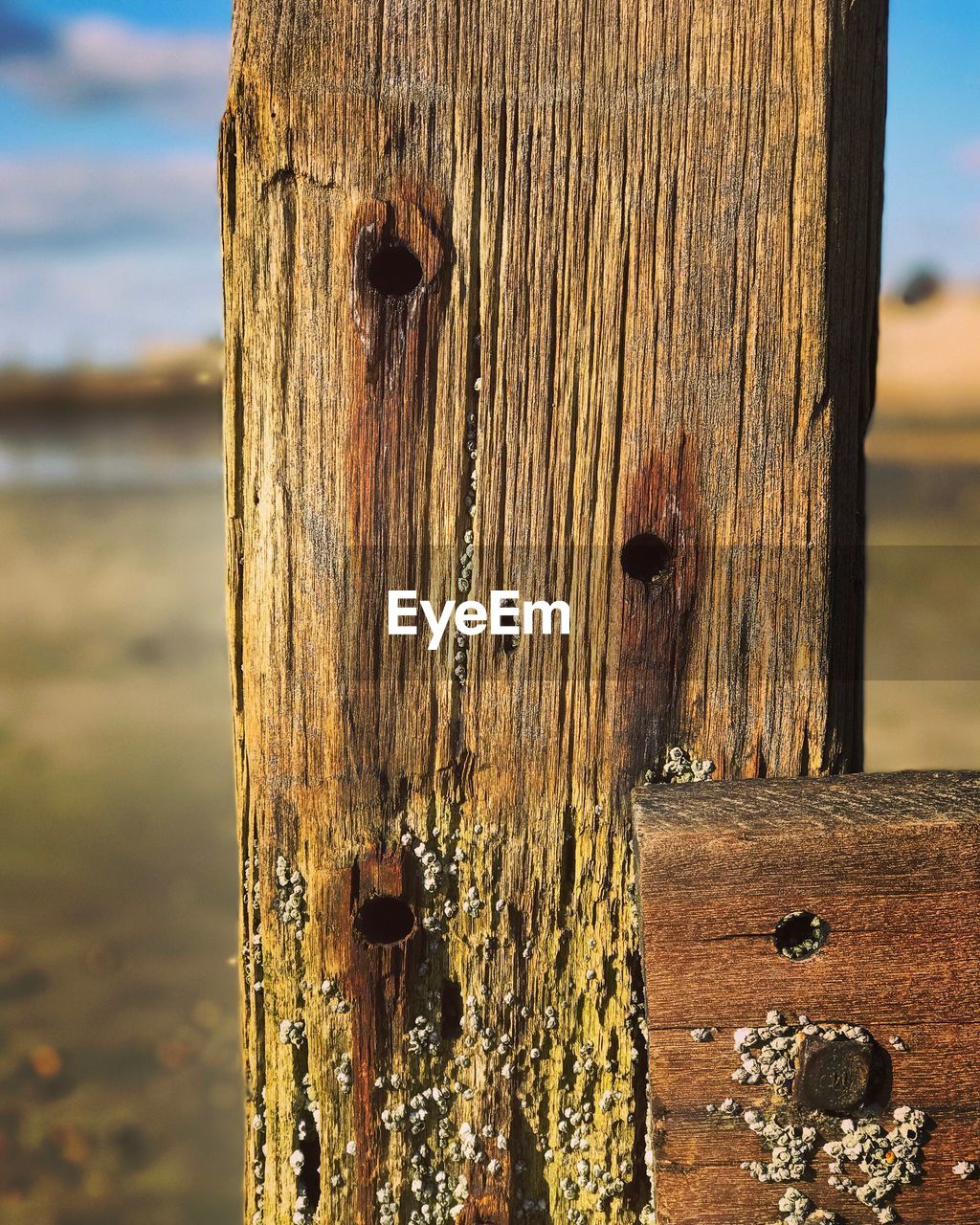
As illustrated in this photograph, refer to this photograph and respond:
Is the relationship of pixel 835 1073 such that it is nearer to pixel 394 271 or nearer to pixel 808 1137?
pixel 808 1137

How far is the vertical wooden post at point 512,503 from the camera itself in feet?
4.24

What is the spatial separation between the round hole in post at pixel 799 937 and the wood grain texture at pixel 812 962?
0.03m

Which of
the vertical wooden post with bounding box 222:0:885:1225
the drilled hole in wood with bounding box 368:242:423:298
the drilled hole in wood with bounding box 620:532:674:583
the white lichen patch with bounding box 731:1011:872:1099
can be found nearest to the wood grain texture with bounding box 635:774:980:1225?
the white lichen patch with bounding box 731:1011:872:1099

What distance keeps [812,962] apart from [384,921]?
0.57 meters

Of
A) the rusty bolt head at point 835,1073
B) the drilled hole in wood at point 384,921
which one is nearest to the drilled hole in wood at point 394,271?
the drilled hole in wood at point 384,921

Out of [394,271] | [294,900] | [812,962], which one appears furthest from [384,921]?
[394,271]

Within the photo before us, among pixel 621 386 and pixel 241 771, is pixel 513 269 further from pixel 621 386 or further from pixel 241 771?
pixel 241 771

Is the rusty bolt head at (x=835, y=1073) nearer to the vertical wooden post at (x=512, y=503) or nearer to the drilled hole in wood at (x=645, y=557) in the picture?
the vertical wooden post at (x=512, y=503)

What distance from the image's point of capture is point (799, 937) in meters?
1.29

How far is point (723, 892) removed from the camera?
1.22 metres

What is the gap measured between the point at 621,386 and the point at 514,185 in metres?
0.29

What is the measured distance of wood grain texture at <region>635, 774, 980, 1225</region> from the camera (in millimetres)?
1217

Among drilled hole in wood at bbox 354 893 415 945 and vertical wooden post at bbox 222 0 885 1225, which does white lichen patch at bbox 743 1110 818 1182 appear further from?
drilled hole in wood at bbox 354 893 415 945

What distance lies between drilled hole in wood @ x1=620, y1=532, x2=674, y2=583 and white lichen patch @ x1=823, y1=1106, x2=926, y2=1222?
731mm
